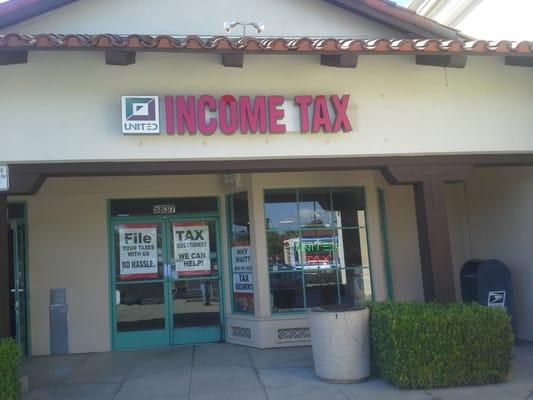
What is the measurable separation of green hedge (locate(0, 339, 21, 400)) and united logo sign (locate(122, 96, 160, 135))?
9.14ft

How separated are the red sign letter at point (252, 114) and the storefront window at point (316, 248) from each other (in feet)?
8.67

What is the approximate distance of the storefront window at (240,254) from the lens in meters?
9.70

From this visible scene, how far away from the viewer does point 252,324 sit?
9.37 metres

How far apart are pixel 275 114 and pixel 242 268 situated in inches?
139

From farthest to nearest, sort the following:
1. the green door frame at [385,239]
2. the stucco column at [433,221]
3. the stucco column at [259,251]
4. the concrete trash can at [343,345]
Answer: the green door frame at [385,239]
the stucco column at [259,251]
the stucco column at [433,221]
the concrete trash can at [343,345]

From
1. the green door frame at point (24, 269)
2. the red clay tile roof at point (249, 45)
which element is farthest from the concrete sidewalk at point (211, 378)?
the red clay tile roof at point (249, 45)

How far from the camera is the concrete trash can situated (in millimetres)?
6879

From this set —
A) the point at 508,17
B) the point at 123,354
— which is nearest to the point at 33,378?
the point at 123,354

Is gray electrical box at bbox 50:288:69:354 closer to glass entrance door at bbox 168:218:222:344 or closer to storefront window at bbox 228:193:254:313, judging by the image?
glass entrance door at bbox 168:218:222:344

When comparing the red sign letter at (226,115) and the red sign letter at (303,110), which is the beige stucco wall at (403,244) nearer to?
the red sign letter at (303,110)

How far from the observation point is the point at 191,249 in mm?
Answer: 10070

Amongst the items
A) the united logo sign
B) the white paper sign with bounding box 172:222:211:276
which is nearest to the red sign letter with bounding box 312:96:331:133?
the united logo sign

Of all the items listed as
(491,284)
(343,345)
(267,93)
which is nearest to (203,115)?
(267,93)

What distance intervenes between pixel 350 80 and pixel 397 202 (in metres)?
3.79
